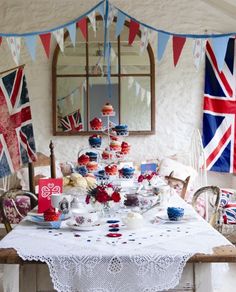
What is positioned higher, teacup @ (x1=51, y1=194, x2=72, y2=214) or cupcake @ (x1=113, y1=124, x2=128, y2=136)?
cupcake @ (x1=113, y1=124, x2=128, y2=136)

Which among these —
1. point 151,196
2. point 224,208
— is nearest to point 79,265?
point 151,196

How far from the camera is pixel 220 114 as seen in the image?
5020mm

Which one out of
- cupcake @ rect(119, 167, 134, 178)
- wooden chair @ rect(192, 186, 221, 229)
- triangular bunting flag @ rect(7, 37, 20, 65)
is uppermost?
triangular bunting flag @ rect(7, 37, 20, 65)

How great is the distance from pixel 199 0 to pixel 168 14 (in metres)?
0.35

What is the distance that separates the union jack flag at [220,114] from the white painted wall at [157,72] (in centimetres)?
10

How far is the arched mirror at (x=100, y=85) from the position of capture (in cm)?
498

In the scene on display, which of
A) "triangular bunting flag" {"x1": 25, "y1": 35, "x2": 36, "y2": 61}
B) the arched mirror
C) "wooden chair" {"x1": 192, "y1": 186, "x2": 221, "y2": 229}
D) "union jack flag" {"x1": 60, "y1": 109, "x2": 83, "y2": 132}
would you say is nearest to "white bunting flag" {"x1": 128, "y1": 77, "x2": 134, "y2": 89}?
the arched mirror

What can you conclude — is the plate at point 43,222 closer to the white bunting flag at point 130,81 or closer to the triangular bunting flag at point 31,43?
the triangular bunting flag at point 31,43

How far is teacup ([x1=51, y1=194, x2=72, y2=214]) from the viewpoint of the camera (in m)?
2.22

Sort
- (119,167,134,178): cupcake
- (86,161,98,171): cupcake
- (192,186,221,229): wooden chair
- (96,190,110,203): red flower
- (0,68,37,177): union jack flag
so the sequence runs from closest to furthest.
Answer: (96,190,110,203): red flower
(192,186,221,229): wooden chair
(119,167,134,178): cupcake
(86,161,98,171): cupcake
(0,68,37,177): union jack flag

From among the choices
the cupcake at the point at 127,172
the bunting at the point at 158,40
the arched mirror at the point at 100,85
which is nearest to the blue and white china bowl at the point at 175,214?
the cupcake at the point at 127,172

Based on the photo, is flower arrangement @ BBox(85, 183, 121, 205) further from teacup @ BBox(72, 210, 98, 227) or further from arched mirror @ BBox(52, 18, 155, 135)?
arched mirror @ BBox(52, 18, 155, 135)

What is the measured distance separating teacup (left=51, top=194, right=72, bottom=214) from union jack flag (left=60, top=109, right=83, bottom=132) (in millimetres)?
2754

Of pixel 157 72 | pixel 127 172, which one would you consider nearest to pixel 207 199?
pixel 127 172
